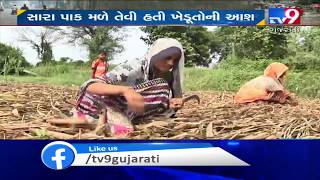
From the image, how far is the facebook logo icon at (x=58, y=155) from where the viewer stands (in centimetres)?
361

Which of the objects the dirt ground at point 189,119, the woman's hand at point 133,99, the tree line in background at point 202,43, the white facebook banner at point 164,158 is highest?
the tree line in background at point 202,43

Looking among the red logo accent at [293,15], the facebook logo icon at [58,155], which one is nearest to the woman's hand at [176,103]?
the facebook logo icon at [58,155]

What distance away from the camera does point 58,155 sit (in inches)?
142

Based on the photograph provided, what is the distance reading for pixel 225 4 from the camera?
3600 millimetres

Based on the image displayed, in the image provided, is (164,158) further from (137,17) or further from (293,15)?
(293,15)

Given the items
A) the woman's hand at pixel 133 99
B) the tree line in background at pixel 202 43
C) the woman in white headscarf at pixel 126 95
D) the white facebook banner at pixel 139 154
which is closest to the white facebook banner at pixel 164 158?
the white facebook banner at pixel 139 154

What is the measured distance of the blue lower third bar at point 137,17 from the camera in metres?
3.58

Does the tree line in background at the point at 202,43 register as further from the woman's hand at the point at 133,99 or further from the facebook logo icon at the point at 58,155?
the facebook logo icon at the point at 58,155

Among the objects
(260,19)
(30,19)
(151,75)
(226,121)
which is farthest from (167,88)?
(30,19)

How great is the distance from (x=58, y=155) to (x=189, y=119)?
82 centimetres

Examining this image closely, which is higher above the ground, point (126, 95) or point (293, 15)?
point (293, 15)

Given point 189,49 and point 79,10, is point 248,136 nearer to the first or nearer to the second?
point 189,49

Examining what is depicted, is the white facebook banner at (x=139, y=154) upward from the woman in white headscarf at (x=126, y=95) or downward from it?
downward

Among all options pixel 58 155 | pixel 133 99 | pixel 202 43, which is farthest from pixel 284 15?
pixel 58 155
